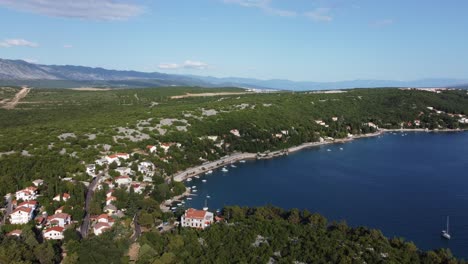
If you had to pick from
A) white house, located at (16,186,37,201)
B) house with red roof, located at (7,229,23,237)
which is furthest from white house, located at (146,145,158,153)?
house with red roof, located at (7,229,23,237)

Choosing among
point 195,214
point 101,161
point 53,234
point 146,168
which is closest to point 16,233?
point 53,234

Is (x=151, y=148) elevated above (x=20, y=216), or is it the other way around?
(x=151, y=148)

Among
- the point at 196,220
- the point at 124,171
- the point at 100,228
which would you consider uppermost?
the point at 124,171

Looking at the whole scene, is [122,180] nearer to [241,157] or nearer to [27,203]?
[27,203]

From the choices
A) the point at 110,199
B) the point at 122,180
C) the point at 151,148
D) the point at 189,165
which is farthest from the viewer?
the point at 151,148

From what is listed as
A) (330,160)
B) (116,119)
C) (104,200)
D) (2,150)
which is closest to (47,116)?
(116,119)

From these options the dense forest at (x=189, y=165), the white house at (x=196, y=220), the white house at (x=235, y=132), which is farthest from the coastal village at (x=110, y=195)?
the white house at (x=235, y=132)

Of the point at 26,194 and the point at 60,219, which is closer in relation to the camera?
the point at 60,219
